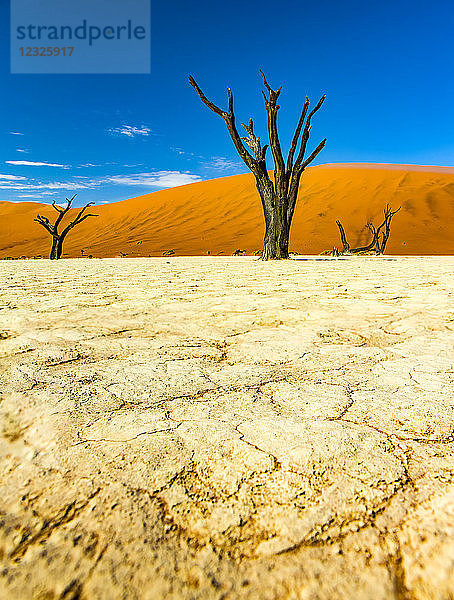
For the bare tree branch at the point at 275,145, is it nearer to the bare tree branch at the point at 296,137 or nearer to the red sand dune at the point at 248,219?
the bare tree branch at the point at 296,137

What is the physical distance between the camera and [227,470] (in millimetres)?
758

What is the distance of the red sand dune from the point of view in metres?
19.8

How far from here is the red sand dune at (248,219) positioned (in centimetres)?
1981

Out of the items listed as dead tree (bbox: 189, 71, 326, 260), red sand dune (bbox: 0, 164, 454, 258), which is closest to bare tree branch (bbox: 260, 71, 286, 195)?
dead tree (bbox: 189, 71, 326, 260)

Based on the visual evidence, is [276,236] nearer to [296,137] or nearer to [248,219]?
[296,137]

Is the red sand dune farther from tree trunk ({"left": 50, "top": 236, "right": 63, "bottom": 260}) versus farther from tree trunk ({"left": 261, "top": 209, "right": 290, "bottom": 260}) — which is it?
tree trunk ({"left": 261, "top": 209, "right": 290, "bottom": 260})

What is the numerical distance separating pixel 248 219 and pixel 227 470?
26.3 m

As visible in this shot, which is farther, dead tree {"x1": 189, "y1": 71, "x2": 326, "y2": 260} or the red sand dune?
the red sand dune

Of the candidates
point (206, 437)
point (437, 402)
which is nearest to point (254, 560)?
point (206, 437)

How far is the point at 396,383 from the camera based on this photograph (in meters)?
1.17

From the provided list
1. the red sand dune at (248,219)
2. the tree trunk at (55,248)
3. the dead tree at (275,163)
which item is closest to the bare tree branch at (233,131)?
the dead tree at (275,163)

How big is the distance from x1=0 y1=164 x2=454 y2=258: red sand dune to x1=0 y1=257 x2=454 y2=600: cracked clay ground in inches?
645

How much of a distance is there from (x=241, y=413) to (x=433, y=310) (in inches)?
70.4

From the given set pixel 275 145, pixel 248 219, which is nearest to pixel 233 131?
pixel 275 145
